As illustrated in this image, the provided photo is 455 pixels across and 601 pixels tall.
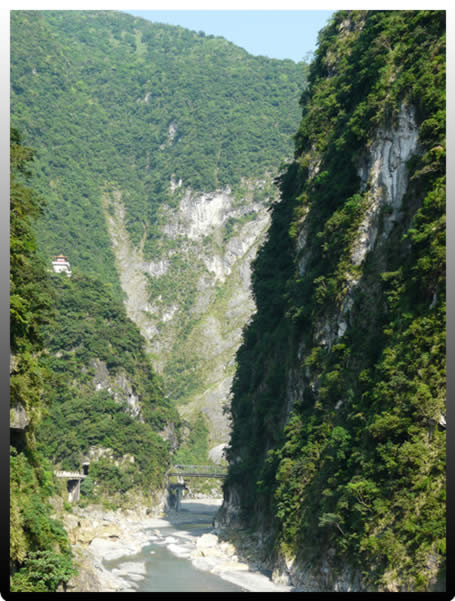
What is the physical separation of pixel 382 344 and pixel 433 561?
13.0m

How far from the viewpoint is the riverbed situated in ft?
149

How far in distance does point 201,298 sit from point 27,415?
149988mm

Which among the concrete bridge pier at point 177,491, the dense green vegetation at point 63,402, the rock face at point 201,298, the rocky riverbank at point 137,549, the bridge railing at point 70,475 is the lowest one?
the concrete bridge pier at point 177,491

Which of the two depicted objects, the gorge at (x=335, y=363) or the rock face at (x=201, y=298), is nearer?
the gorge at (x=335, y=363)

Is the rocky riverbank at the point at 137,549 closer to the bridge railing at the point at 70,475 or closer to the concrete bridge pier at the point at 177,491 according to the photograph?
the bridge railing at the point at 70,475

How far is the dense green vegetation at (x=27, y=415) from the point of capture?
32656mm

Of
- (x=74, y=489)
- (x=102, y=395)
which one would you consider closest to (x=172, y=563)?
(x=74, y=489)

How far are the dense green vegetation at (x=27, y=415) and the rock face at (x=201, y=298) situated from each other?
11595 centimetres

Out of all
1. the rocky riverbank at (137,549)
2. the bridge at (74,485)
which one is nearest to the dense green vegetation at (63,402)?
the bridge at (74,485)

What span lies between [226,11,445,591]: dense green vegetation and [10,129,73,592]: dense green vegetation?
1339 centimetres

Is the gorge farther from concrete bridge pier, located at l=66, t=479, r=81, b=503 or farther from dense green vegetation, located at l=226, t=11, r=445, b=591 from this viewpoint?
concrete bridge pier, located at l=66, t=479, r=81, b=503

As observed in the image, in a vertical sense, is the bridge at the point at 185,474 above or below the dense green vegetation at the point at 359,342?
below

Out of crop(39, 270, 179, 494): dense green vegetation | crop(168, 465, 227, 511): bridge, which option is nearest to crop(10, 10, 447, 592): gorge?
crop(39, 270, 179, 494): dense green vegetation
